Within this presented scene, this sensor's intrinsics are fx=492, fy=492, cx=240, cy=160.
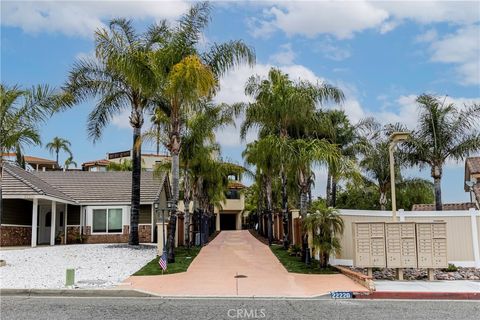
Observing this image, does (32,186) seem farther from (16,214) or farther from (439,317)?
(439,317)

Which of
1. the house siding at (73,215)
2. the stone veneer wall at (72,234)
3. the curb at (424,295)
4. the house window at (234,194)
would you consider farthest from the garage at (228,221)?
the curb at (424,295)

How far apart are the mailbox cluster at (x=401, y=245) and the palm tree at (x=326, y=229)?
822 mm

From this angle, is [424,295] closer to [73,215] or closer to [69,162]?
[73,215]

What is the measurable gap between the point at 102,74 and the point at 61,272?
11011mm

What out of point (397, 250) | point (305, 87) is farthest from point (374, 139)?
point (397, 250)

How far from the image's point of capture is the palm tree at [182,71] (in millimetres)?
16406

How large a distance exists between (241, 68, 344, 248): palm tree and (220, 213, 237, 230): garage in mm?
51070

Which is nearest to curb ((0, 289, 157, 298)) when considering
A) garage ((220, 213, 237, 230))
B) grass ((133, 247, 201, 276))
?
grass ((133, 247, 201, 276))

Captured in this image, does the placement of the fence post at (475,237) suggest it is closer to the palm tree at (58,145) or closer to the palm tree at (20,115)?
the palm tree at (20,115)

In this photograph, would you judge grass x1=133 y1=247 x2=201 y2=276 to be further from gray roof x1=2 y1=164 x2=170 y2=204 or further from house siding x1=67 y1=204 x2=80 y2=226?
house siding x1=67 y1=204 x2=80 y2=226

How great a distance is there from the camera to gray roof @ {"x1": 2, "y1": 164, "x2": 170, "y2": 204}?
28.1m

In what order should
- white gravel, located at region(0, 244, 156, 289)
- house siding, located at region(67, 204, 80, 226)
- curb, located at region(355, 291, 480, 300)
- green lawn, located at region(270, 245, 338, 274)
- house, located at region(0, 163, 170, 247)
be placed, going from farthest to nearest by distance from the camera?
house siding, located at region(67, 204, 80, 226) < house, located at region(0, 163, 170, 247) < green lawn, located at region(270, 245, 338, 274) < white gravel, located at region(0, 244, 156, 289) < curb, located at region(355, 291, 480, 300)

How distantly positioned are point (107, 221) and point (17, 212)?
5065 millimetres

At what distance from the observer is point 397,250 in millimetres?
14617
